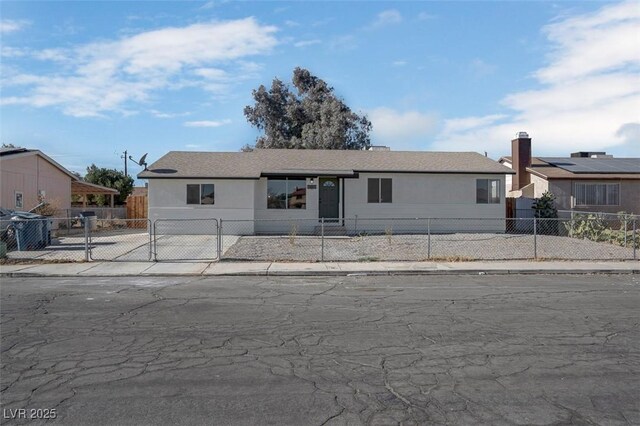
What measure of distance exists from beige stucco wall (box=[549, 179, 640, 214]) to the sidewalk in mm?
12541

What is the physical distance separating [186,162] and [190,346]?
70.5 feet

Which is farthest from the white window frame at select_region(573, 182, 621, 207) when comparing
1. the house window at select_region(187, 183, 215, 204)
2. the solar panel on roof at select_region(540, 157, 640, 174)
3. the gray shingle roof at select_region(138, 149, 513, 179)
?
the house window at select_region(187, 183, 215, 204)

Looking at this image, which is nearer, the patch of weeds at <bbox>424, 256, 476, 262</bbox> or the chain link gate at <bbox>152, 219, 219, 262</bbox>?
the patch of weeds at <bbox>424, 256, 476, 262</bbox>

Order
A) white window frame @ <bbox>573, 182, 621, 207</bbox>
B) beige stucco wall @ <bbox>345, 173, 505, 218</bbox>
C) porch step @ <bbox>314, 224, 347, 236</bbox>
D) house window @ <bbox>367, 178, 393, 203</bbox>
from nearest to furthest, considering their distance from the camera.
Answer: porch step @ <bbox>314, 224, 347, 236</bbox>, beige stucco wall @ <bbox>345, 173, 505, 218</bbox>, house window @ <bbox>367, 178, 393, 203</bbox>, white window frame @ <bbox>573, 182, 621, 207</bbox>

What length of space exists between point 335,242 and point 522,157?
1534 centimetres

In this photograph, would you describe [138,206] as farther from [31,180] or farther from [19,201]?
[19,201]

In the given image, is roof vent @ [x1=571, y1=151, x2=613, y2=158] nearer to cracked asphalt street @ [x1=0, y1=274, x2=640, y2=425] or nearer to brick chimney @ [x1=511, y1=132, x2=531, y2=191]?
brick chimney @ [x1=511, y1=132, x2=531, y2=191]

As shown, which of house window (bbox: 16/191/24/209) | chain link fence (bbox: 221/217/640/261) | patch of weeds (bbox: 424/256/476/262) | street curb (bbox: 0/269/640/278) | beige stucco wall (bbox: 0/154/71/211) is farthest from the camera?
house window (bbox: 16/191/24/209)

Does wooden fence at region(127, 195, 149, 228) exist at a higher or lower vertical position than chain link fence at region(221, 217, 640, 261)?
higher

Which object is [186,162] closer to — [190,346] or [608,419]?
[190,346]

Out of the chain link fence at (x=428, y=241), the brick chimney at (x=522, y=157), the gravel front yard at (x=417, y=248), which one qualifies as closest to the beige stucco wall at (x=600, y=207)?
the chain link fence at (x=428, y=241)

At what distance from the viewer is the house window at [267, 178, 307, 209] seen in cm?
2642

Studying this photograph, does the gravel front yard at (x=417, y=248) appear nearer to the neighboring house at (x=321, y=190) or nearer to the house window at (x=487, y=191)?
the neighboring house at (x=321, y=190)

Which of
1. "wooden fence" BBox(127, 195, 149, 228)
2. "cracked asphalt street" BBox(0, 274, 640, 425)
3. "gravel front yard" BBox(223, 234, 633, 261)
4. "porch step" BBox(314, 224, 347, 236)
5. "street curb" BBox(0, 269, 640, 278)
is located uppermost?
"wooden fence" BBox(127, 195, 149, 228)
